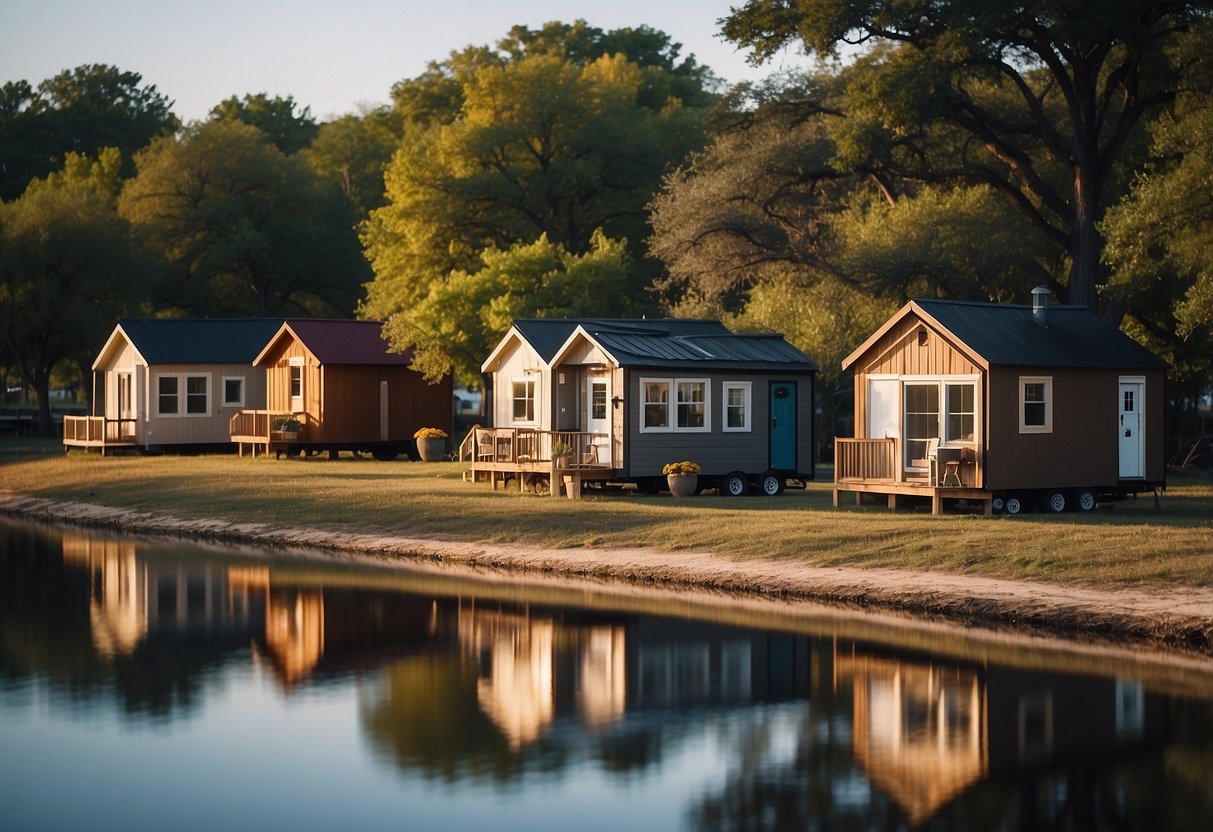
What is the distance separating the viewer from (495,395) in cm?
4012

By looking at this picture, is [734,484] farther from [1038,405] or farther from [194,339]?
[194,339]

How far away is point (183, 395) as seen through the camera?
53.4m

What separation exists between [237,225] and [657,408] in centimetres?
4441

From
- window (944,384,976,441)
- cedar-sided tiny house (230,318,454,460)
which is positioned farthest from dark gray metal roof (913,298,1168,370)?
cedar-sided tiny house (230,318,454,460)

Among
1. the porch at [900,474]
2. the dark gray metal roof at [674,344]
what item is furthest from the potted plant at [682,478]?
the porch at [900,474]

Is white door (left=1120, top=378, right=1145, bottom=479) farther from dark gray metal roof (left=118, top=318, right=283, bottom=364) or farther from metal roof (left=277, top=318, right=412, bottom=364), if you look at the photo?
dark gray metal roof (left=118, top=318, right=283, bottom=364)

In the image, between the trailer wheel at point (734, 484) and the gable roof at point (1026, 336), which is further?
the trailer wheel at point (734, 484)

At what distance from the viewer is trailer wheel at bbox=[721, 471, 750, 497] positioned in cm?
3612

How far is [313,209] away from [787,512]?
53270mm

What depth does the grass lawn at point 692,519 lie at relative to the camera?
2344 cm

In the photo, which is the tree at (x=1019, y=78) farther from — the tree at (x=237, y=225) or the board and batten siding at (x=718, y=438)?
the tree at (x=237, y=225)

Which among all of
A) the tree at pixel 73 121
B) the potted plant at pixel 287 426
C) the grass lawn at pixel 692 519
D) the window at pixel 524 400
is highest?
the tree at pixel 73 121

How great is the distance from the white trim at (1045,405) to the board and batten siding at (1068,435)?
0.24ft

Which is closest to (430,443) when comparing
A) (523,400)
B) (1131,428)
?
(523,400)
